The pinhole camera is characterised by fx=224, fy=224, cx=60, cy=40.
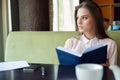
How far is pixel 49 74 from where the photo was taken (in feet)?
3.70

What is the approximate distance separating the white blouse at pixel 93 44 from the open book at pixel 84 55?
258 mm

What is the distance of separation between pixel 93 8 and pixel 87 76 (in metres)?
0.88

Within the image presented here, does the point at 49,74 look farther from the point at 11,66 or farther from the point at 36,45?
the point at 36,45

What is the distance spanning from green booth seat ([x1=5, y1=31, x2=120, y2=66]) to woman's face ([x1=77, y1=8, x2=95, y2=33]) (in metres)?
0.27

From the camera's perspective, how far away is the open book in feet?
3.99

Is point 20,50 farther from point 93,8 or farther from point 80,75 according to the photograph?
point 80,75

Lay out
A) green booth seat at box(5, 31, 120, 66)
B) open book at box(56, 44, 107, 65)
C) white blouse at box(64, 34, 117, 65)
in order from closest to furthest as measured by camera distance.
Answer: open book at box(56, 44, 107, 65), white blouse at box(64, 34, 117, 65), green booth seat at box(5, 31, 120, 66)

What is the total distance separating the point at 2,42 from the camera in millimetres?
2961

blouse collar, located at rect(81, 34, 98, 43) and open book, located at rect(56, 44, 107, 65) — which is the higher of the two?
blouse collar, located at rect(81, 34, 98, 43)

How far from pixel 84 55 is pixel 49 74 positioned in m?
0.22

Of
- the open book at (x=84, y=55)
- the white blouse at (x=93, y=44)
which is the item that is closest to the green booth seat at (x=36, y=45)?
the white blouse at (x=93, y=44)

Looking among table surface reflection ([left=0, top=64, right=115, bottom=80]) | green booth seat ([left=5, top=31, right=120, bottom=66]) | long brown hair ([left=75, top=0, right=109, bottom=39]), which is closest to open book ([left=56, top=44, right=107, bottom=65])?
table surface reflection ([left=0, top=64, right=115, bottom=80])

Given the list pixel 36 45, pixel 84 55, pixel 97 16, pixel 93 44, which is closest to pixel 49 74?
pixel 84 55

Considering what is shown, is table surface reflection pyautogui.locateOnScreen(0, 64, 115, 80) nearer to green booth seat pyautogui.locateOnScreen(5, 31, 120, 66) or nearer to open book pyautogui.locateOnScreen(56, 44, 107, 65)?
open book pyautogui.locateOnScreen(56, 44, 107, 65)
